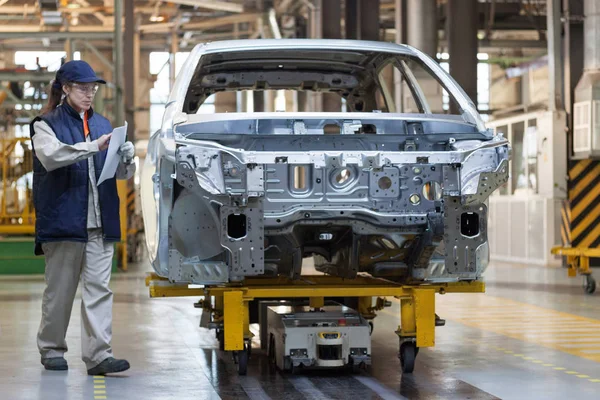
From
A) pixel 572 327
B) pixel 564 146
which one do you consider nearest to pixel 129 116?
pixel 564 146

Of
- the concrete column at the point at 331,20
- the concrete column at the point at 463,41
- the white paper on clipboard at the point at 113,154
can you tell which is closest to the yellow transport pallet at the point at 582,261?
the concrete column at the point at 463,41

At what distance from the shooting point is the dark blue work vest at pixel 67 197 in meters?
5.52

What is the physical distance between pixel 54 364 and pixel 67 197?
976 mm

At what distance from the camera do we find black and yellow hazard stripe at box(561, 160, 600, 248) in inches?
627

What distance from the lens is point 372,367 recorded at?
613 cm

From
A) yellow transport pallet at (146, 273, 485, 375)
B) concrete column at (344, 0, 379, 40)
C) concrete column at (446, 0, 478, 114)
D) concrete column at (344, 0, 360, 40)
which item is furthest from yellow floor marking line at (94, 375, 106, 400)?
concrete column at (344, 0, 360, 40)

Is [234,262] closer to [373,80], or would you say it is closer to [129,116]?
[373,80]

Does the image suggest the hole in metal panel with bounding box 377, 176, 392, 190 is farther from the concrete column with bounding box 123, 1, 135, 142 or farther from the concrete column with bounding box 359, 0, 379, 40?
the concrete column with bounding box 123, 1, 135, 142

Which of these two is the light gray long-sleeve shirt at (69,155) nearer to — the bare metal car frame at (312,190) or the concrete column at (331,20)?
the bare metal car frame at (312,190)

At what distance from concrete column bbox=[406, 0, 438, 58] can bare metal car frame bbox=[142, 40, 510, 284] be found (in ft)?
39.5

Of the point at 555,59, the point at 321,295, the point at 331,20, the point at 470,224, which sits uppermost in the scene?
the point at 331,20

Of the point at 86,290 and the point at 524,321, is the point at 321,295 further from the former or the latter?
the point at 524,321

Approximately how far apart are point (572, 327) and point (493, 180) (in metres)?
3.42

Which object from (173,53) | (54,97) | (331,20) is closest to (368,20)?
(331,20)
